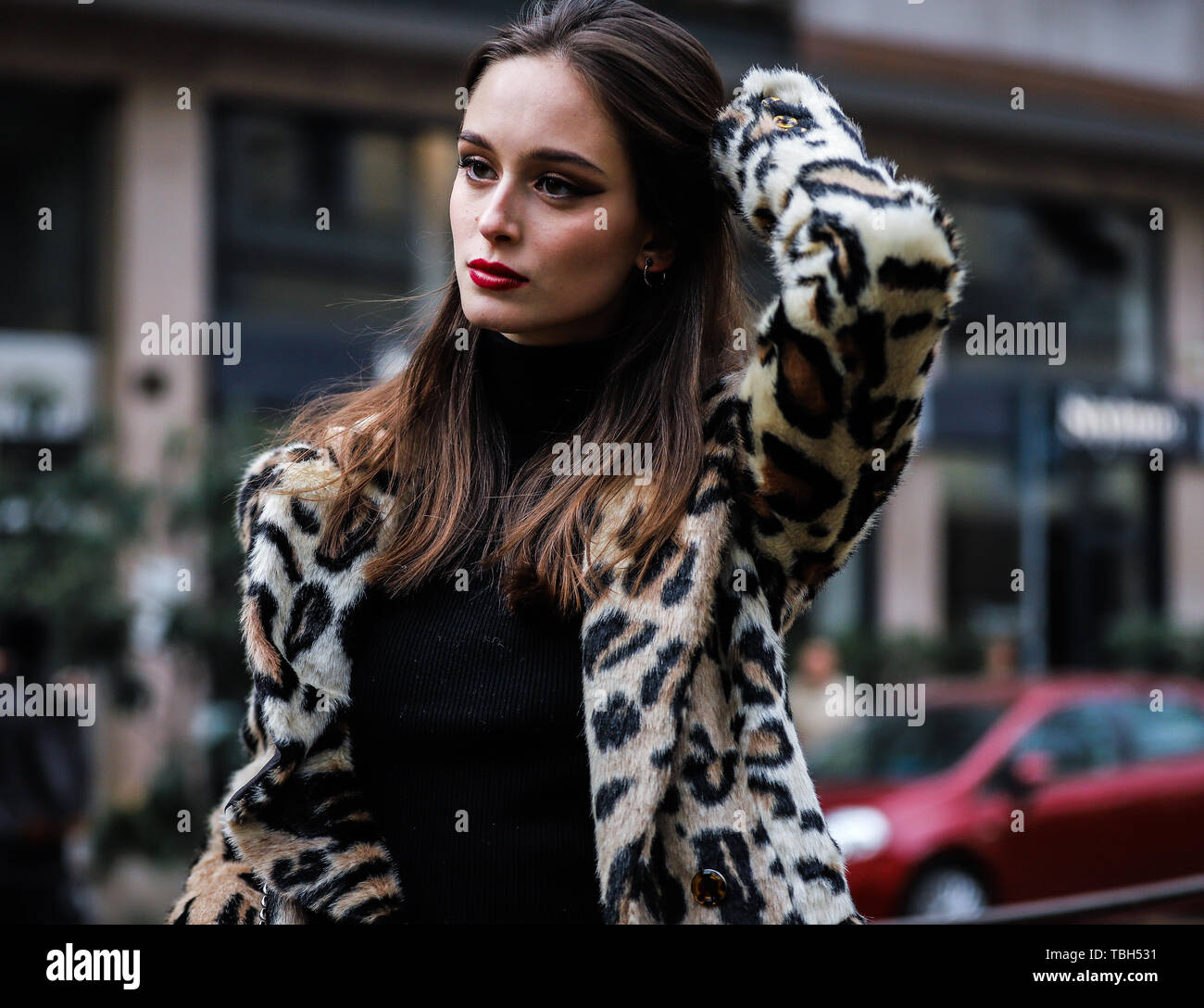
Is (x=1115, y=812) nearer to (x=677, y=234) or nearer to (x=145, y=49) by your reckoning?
(x=677, y=234)

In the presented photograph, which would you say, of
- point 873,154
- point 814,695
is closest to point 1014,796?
point 814,695

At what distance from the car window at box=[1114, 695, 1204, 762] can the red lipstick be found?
286 inches

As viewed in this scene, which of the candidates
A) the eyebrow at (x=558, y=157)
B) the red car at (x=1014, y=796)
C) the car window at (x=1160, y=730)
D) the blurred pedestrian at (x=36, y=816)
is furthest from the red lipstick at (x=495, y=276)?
the car window at (x=1160, y=730)

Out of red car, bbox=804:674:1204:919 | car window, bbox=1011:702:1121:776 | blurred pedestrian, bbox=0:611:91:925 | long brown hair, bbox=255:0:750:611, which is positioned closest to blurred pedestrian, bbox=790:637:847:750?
red car, bbox=804:674:1204:919

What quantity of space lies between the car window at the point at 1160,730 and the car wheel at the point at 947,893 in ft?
4.82

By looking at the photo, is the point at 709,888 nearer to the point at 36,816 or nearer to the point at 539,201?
the point at 539,201

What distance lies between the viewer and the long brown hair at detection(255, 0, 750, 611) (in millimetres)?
1794

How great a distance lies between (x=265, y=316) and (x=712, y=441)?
10.3 metres

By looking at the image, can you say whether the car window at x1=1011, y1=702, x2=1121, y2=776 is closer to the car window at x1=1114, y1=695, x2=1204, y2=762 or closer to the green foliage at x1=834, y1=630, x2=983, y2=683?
the car window at x1=1114, y1=695, x2=1204, y2=762

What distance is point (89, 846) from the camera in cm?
754

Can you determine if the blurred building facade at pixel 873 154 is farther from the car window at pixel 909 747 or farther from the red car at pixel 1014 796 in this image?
the red car at pixel 1014 796

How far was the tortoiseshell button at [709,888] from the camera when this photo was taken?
1.64 meters
